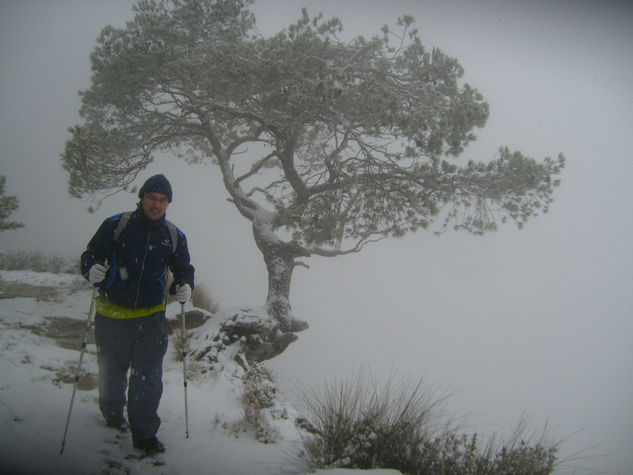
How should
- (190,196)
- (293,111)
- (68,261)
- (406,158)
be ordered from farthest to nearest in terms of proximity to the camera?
(190,196)
(68,261)
(406,158)
(293,111)

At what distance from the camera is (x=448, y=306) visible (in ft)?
115

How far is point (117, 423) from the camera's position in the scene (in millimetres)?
3051

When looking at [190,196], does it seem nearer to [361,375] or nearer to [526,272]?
[361,375]

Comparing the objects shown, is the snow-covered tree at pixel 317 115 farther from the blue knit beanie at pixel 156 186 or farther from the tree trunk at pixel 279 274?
the blue knit beanie at pixel 156 186

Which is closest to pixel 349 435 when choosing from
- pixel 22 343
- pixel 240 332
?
pixel 240 332

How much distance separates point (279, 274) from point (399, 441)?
4.83 m

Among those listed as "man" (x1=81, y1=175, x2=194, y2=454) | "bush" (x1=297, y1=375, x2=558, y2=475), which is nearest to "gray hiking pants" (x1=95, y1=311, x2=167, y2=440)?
"man" (x1=81, y1=175, x2=194, y2=454)

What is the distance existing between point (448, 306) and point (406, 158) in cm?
3167

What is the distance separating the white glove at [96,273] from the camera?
2.77m

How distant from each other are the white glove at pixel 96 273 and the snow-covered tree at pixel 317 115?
149 inches

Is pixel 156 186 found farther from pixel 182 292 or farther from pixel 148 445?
pixel 148 445

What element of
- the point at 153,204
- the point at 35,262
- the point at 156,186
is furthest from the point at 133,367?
the point at 35,262

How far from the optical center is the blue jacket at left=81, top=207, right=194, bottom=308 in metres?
2.88

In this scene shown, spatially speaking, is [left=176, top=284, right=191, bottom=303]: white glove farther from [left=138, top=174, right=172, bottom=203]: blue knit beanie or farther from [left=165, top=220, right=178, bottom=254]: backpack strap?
[left=138, top=174, right=172, bottom=203]: blue knit beanie
